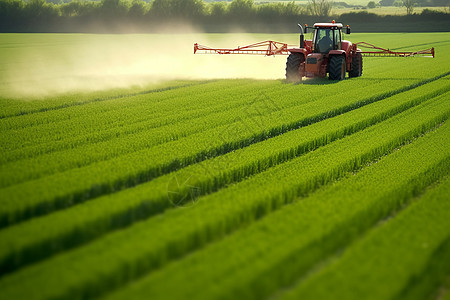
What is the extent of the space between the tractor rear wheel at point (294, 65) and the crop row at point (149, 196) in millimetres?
7631

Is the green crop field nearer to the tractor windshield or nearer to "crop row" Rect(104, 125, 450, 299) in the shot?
"crop row" Rect(104, 125, 450, 299)

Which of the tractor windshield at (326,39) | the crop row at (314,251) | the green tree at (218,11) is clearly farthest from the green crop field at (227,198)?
the green tree at (218,11)

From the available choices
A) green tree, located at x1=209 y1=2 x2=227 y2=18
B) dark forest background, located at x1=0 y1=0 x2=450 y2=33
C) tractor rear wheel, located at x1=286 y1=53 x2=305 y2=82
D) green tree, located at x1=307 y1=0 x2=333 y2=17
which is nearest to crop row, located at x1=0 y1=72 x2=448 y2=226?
tractor rear wheel, located at x1=286 y1=53 x2=305 y2=82

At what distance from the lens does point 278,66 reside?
95.0 feet

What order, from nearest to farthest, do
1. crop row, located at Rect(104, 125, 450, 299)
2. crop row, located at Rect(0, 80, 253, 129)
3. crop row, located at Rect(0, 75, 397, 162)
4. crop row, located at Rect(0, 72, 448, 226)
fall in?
1. crop row, located at Rect(104, 125, 450, 299)
2. crop row, located at Rect(0, 72, 448, 226)
3. crop row, located at Rect(0, 75, 397, 162)
4. crop row, located at Rect(0, 80, 253, 129)

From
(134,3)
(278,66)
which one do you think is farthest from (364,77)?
(134,3)

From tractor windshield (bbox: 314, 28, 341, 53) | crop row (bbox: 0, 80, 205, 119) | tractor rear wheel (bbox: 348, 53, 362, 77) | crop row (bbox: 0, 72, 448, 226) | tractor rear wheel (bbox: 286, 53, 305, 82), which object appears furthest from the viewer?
tractor rear wheel (bbox: 348, 53, 362, 77)

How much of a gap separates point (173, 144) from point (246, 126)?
8.63 feet

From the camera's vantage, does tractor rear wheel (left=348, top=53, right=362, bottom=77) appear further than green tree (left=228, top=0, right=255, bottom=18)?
No

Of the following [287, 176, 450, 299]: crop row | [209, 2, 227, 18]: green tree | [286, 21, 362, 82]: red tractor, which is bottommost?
[287, 176, 450, 299]: crop row

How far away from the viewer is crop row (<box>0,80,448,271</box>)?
6.79 m

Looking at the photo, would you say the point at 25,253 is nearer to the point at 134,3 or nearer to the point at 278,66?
the point at 278,66

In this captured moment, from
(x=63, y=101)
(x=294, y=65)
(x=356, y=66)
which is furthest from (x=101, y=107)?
(x=356, y=66)

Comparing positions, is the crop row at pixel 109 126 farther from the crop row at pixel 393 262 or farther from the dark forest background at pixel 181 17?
the dark forest background at pixel 181 17
